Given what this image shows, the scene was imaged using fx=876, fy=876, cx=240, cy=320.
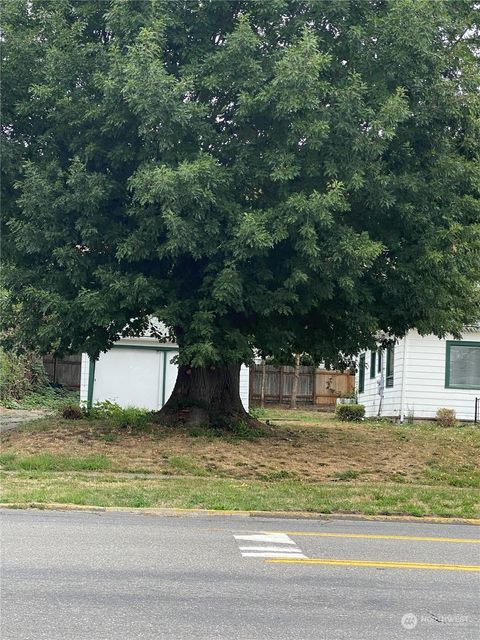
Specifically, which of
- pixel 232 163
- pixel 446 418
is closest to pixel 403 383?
pixel 446 418

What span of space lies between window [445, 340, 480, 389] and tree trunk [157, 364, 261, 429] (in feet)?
32.9

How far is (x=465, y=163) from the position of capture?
1482 cm

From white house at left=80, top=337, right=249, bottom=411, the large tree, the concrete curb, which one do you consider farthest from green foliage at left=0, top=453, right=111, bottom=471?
white house at left=80, top=337, right=249, bottom=411

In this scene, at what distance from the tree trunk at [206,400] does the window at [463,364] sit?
10.0 metres

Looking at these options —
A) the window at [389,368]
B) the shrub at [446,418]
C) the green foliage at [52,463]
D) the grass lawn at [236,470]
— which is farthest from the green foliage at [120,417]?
the window at [389,368]

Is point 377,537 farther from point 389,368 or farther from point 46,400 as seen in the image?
point 46,400

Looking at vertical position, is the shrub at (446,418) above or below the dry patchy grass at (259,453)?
above

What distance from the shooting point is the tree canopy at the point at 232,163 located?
42.9ft

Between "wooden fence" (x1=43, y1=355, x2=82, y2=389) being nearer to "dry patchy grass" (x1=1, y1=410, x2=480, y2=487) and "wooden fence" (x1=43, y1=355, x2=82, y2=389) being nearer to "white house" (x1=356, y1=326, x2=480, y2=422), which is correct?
"white house" (x1=356, y1=326, x2=480, y2=422)

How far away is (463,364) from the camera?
26.2 meters

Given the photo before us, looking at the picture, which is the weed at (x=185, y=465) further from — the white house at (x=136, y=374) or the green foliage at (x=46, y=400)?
the white house at (x=136, y=374)

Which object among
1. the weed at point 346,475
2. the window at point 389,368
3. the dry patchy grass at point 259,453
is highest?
the window at point 389,368

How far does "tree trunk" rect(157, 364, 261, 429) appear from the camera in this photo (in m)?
17.4

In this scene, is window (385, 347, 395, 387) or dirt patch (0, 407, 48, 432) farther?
window (385, 347, 395, 387)
